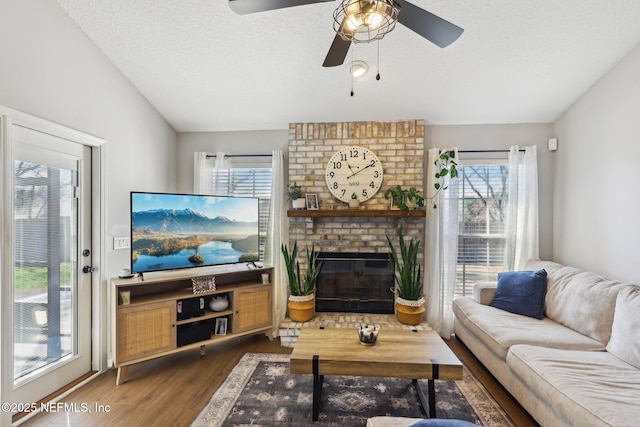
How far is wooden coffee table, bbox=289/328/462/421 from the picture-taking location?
73.2 inches

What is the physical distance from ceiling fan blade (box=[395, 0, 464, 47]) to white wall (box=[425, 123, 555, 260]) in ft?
6.91

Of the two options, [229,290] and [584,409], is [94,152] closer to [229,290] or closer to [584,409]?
[229,290]

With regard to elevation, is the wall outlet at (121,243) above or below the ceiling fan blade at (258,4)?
below

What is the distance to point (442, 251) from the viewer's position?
11.1 feet

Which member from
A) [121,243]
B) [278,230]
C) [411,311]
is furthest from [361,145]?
[121,243]

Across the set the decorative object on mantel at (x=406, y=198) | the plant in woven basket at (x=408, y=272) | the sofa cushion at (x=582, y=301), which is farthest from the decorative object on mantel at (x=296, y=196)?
the sofa cushion at (x=582, y=301)

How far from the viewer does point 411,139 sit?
342cm

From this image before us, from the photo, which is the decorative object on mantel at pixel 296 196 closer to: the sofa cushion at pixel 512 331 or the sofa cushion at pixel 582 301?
the sofa cushion at pixel 512 331

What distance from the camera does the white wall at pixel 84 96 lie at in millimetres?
1878

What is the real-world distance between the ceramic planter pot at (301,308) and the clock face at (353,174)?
1.20m

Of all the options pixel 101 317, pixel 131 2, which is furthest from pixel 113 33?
pixel 101 317

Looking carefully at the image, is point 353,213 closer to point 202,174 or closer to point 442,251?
point 442,251

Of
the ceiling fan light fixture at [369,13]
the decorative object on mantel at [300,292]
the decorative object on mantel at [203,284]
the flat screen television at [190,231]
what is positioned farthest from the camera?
the decorative object on mantel at [300,292]

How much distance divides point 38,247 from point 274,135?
8.00 ft
